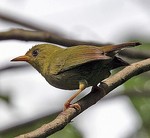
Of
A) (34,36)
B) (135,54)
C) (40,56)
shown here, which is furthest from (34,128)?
(135,54)

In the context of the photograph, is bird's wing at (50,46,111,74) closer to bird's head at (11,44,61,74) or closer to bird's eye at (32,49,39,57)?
bird's head at (11,44,61,74)

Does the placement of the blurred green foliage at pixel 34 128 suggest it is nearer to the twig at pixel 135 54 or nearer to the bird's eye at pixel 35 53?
the bird's eye at pixel 35 53

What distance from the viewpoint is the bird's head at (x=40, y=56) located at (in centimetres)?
443

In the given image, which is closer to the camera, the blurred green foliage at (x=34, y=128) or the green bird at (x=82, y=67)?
the green bird at (x=82, y=67)

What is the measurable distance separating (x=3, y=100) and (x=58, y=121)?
2.44 meters

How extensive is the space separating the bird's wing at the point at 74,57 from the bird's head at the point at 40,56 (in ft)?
0.39

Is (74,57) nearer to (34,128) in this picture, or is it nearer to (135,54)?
(135,54)

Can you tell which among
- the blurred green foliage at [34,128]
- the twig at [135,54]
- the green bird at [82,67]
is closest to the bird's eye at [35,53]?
the green bird at [82,67]

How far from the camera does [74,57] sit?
13.5 ft

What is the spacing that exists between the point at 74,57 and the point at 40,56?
47 centimetres

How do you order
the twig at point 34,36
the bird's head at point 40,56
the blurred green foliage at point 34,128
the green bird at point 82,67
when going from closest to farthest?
the green bird at point 82,67 < the twig at point 34,36 < the bird's head at point 40,56 < the blurred green foliage at point 34,128

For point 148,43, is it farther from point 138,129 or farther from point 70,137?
point 70,137

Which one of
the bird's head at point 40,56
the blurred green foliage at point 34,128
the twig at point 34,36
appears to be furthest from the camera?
the blurred green foliage at point 34,128

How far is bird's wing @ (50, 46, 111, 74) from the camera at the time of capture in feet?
12.9
